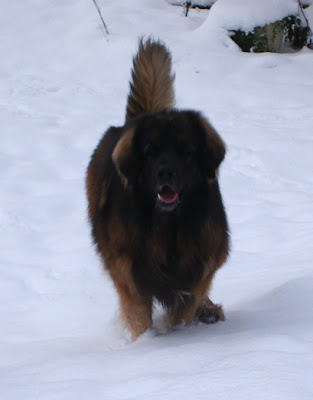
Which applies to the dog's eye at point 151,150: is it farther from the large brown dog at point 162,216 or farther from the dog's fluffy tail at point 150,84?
the dog's fluffy tail at point 150,84

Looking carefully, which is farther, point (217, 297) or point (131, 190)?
point (217, 297)

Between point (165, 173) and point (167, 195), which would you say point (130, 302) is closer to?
point (167, 195)

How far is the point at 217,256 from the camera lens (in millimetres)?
3500

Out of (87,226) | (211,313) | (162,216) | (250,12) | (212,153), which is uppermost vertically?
(212,153)

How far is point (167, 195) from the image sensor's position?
3139 millimetres

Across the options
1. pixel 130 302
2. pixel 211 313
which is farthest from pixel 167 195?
pixel 211 313

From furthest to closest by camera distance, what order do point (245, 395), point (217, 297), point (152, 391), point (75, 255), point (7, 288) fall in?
1. point (75, 255)
2. point (7, 288)
3. point (217, 297)
4. point (152, 391)
5. point (245, 395)

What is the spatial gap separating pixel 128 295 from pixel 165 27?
8645 millimetres

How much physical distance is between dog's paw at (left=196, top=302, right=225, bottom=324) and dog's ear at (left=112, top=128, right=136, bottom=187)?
101cm

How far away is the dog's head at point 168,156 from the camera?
3131 mm

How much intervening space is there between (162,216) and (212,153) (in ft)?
1.27

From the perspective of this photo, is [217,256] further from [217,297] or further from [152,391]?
[152,391]

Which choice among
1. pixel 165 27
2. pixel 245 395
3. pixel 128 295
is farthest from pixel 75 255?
pixel 165 27

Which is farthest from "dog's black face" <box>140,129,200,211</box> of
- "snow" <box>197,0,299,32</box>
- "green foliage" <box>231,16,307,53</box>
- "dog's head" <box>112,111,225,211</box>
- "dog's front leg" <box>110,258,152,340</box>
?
"green foliage" <box>231,16,307,53</box>
